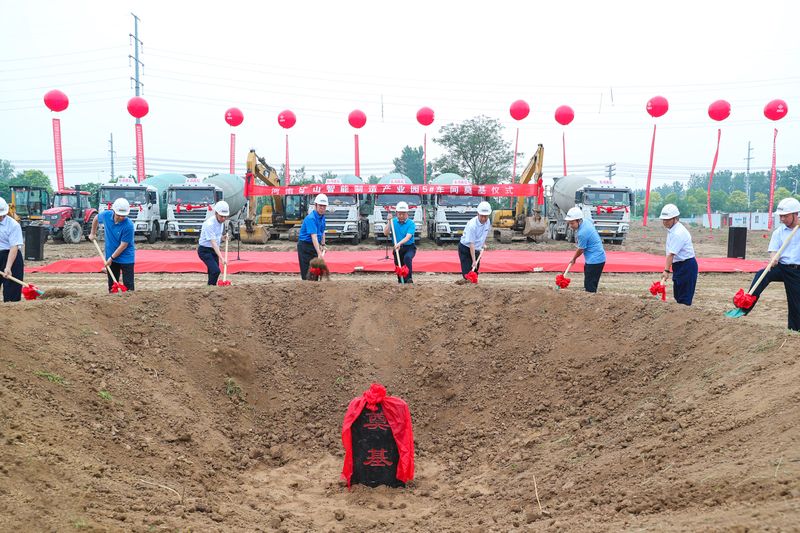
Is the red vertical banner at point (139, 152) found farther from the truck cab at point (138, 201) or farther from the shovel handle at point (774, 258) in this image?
the shovel handle at point (774, 258)

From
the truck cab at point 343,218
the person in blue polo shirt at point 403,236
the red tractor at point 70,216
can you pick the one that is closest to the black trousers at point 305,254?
the person in blue polo shirt at point 403,236

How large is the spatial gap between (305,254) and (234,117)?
630 inches

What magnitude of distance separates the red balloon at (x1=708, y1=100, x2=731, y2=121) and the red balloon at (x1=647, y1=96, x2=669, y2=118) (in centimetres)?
142

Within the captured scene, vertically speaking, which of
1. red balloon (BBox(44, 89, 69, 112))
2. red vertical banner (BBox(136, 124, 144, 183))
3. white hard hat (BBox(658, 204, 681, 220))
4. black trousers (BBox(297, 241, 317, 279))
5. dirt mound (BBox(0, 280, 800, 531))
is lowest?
dirt mound (BBox(0, 280, 800, 531))

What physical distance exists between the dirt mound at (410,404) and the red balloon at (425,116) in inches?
629

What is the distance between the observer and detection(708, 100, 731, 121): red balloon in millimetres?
20328

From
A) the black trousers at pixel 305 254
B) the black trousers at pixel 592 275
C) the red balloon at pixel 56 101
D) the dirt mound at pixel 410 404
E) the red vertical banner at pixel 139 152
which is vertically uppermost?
the red balloon at pixel 56 101

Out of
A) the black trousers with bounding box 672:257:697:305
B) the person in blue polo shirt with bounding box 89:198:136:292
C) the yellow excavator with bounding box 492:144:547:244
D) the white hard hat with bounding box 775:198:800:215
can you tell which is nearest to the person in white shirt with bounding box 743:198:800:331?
the white hard hat with bounding box 775:198:800:215

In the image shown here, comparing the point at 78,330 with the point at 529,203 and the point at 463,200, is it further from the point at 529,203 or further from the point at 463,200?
the point at 529,203

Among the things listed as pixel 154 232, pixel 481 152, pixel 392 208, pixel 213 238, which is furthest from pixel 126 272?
pixel 481 152

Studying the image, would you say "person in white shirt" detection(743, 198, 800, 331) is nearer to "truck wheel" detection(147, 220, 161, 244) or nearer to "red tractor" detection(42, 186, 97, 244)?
"truck wheel" detection(147, 220, 161, 244)

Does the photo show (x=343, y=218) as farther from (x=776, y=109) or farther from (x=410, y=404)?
(x=410, y=404)

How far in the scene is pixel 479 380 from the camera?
674cm

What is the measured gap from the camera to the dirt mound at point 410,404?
3564 millimetres
